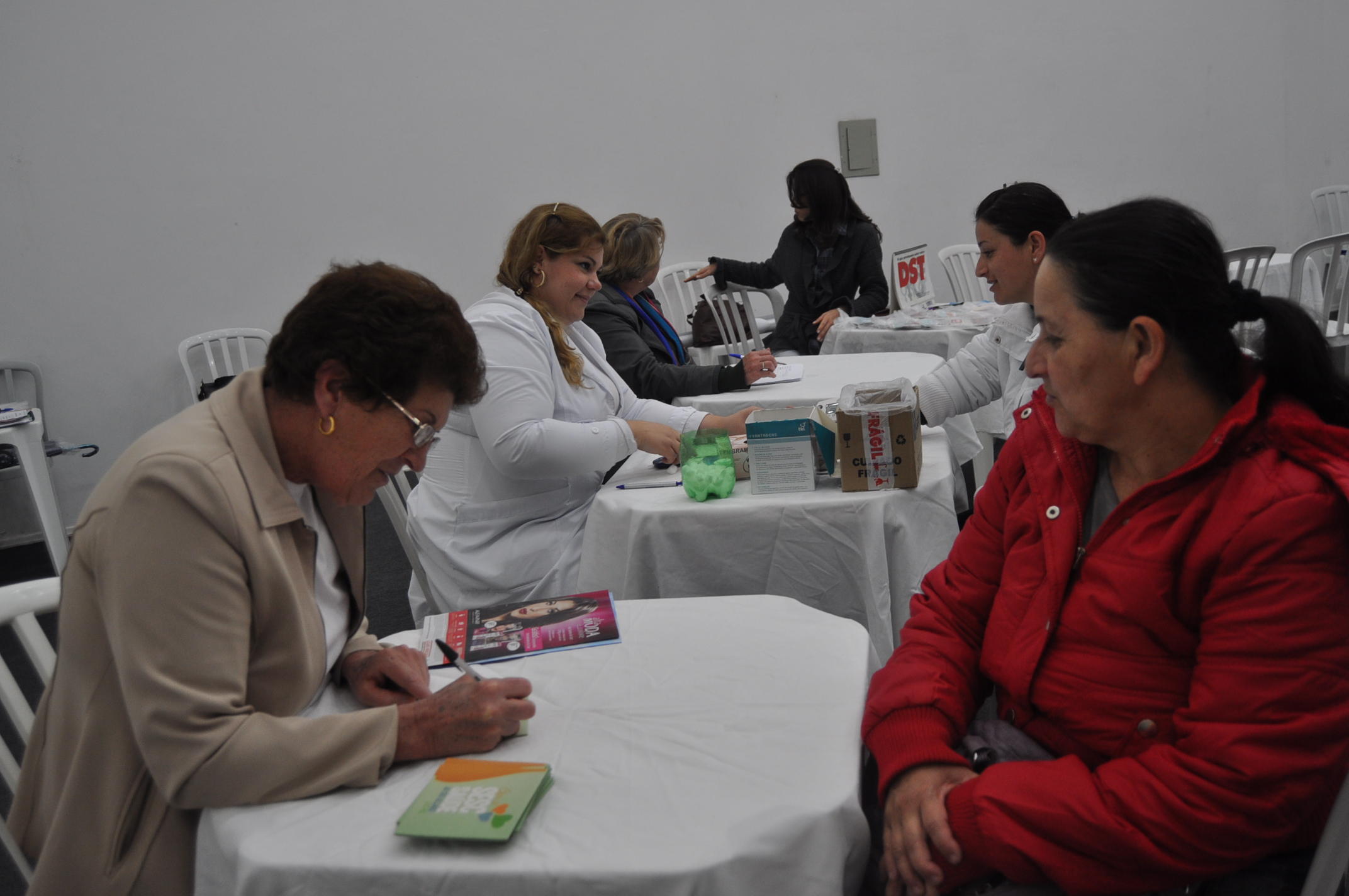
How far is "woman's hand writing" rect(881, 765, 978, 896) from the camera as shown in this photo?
1.14 metres

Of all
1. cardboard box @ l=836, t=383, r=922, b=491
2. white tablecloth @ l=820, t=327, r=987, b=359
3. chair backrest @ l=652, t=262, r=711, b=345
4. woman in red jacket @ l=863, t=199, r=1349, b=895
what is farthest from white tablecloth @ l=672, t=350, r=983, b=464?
chair backrest @ l=652, t=262, r=711, b=345

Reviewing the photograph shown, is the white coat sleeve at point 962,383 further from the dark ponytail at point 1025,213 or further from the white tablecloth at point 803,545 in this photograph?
the white tablecloth at point 803,545

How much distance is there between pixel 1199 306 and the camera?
3.93 ft

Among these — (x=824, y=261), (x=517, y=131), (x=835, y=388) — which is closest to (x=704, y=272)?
(x=824, y=261)

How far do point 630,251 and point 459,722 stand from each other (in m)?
2.57

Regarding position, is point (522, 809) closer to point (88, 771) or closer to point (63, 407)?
point (88, 771)

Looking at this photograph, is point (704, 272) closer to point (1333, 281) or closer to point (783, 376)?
point (783, 376)

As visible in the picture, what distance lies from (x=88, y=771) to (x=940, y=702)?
1011 mm

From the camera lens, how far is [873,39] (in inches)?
252

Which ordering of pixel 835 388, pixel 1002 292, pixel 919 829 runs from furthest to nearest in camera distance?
pixel 835 388 → pixel 1002 292 → pixel 919 829

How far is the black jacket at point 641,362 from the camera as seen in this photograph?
3373 mm

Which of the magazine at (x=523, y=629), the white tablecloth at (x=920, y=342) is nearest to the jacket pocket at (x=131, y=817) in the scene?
the magazine at (x=523, y=629)

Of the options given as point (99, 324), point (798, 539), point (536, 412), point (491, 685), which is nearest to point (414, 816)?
point (491, 685)

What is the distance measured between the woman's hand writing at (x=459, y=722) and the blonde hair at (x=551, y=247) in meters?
1.46
